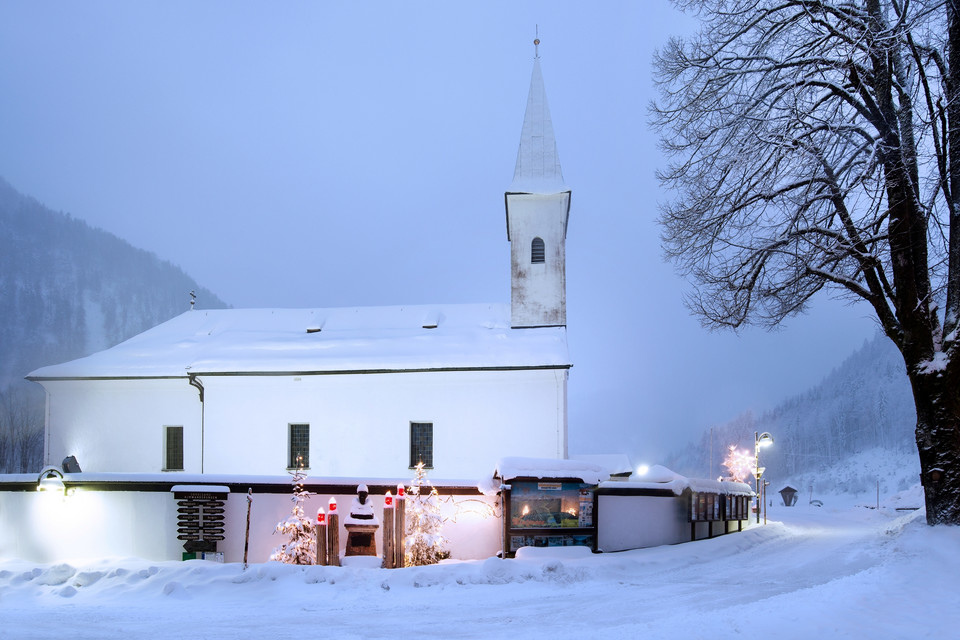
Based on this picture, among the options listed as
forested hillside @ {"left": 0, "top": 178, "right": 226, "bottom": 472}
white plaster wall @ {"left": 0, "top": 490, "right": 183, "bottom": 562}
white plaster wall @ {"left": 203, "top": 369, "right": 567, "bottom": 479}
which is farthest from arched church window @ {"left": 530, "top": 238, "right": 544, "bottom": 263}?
forested hillside @ {"left": 0, "top": 178, "right": 226, "bottom": 472}

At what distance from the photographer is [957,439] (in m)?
12.3

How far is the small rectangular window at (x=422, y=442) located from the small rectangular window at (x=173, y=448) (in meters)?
9.40

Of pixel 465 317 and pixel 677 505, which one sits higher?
pixel 465 317

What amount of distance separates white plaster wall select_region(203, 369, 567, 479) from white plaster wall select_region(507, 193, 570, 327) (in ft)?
14.4

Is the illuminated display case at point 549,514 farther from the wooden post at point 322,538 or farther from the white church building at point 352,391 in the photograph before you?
the white church building at point 352,391

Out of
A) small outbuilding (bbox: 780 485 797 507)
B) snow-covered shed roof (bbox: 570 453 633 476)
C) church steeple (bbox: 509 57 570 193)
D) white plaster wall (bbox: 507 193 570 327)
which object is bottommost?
small outbuilding (bbox: 780 485 797 507)

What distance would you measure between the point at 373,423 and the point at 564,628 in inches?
681

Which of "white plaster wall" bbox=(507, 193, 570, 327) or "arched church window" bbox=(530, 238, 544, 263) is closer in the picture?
"white plaster wall" bbox=(507, 193, 570, 327)

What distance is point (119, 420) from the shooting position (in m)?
26.9

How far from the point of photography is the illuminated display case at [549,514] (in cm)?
1536

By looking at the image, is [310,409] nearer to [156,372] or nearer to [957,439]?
[156,372]

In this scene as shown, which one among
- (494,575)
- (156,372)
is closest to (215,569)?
(494,575)

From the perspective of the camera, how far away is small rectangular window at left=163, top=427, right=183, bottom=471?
2672 centimetres

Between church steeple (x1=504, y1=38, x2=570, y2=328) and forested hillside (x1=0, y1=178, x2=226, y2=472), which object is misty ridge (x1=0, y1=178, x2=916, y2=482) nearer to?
forested hillside (x1=0, y1=178, x2=226, y2=472)
